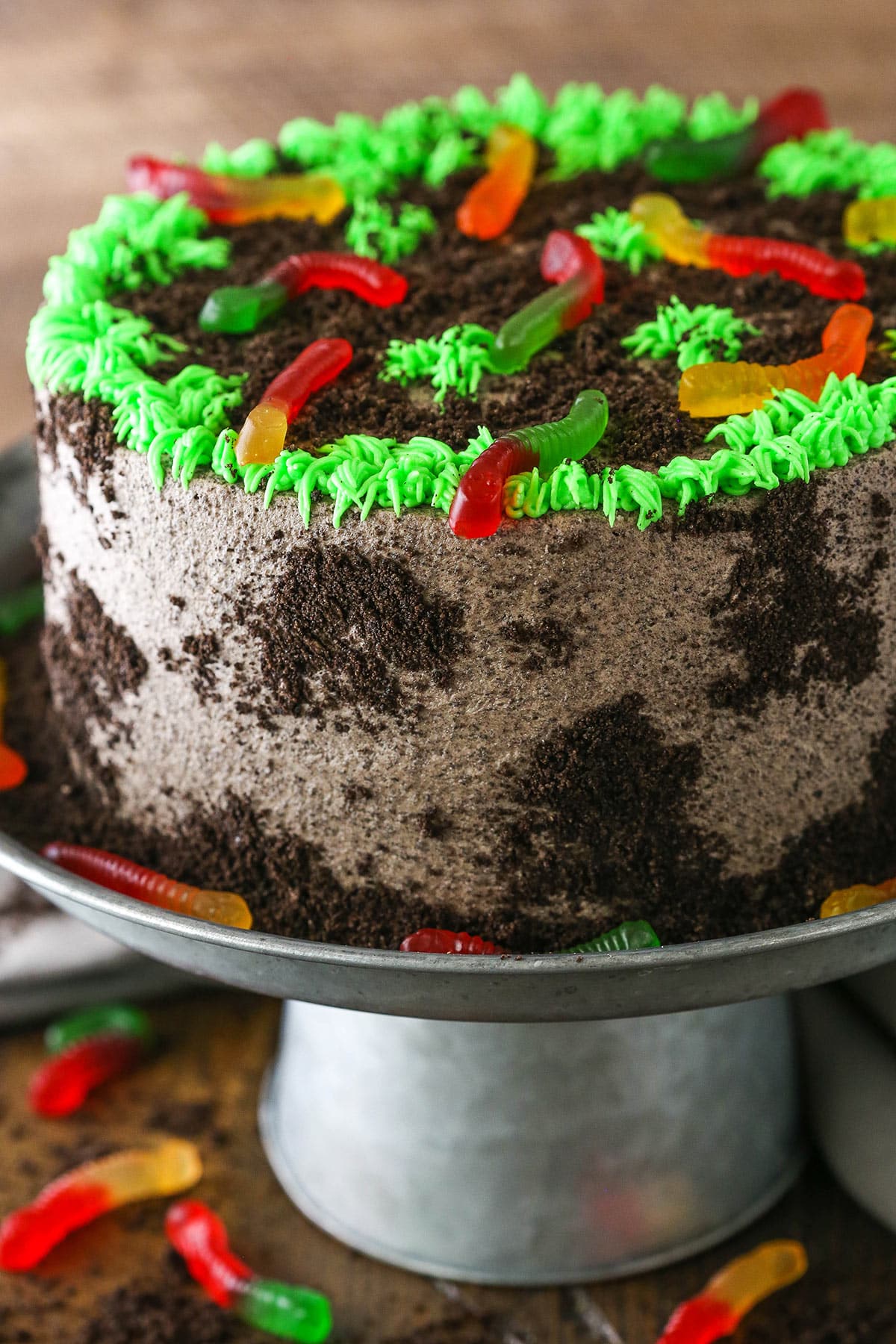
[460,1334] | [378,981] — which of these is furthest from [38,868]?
[460,1334]

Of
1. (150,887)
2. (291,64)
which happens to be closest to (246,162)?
(150,887)

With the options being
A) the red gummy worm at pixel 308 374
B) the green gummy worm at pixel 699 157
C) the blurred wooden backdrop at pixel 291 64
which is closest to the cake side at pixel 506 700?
the red gummy worm at pixel 308 374

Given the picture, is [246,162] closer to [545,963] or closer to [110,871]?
[110,871]

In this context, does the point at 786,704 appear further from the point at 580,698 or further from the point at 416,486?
the point at 416,486

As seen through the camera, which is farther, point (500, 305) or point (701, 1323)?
point (701, 1323)

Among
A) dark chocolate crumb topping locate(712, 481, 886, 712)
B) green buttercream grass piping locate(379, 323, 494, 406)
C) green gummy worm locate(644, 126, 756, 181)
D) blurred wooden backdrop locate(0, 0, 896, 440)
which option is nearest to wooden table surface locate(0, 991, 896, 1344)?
dark chocolate crumb topping locate(712, 481, 886, 712)
